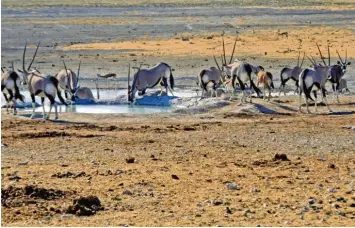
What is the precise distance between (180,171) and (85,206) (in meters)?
3.00

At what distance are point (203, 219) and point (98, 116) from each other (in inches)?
427

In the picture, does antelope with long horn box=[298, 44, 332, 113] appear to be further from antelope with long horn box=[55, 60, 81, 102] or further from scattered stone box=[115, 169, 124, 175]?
scattered stone box=[115, 169, 124, 175]

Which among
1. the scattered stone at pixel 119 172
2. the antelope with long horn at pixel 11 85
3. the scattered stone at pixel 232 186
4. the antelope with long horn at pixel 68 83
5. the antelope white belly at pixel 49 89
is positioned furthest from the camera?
the antelope with long horn at pixel 68 83

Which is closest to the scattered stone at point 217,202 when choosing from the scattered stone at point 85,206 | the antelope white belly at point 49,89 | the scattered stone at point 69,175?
the scattered stone at point 85,206

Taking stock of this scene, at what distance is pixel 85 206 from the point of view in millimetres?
10555

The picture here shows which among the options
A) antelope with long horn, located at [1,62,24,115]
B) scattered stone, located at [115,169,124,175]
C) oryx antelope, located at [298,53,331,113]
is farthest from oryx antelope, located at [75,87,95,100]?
scattered stone, located at [115,169,124,175]

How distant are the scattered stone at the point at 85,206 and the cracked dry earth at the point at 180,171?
0.09ft

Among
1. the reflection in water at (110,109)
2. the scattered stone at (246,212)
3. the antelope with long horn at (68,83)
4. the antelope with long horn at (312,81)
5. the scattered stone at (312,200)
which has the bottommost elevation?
the reflection in water at (110,109)

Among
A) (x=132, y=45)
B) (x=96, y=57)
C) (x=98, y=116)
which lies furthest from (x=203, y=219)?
(x=132, y=45)

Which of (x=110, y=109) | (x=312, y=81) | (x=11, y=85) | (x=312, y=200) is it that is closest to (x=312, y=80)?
(x=312, y=81)

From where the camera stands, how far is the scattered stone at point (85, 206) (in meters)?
10.4

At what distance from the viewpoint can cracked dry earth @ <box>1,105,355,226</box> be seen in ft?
34.0

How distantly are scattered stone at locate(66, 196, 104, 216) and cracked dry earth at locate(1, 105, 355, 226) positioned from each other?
0.03m

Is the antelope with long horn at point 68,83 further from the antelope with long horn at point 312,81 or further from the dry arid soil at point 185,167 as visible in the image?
the antelope with long horn at point 312,81
